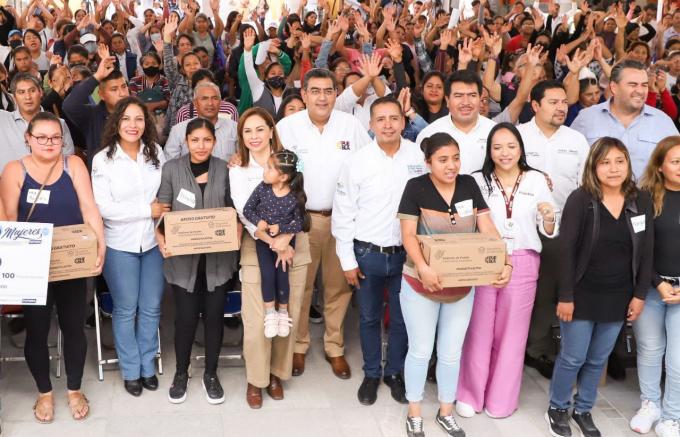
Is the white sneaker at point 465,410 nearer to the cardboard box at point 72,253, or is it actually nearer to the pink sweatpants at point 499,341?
the pink sweatpants at point 499,341

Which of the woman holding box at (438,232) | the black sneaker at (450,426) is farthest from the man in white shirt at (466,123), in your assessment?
the black sneaker at (450,426)

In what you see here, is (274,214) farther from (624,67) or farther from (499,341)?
(624,67)

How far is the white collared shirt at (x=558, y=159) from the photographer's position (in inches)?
161

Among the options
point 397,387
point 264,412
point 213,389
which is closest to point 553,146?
point 397,387

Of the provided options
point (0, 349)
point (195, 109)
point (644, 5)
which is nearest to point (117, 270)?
point (0, 349)

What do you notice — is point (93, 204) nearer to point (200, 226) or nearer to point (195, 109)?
point (200, 226)

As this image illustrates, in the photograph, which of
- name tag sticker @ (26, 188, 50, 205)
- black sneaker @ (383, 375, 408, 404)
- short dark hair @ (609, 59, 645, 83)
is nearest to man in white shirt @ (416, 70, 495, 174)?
short dark hair @ (609, 59, 645, 83)

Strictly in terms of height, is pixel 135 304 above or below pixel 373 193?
below

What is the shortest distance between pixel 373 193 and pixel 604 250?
123cm

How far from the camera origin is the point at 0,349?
4363mm

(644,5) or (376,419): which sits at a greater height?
(644,5)

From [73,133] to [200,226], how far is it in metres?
1.79

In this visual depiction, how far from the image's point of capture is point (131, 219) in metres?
3.73

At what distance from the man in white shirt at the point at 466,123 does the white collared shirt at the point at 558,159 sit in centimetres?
27
